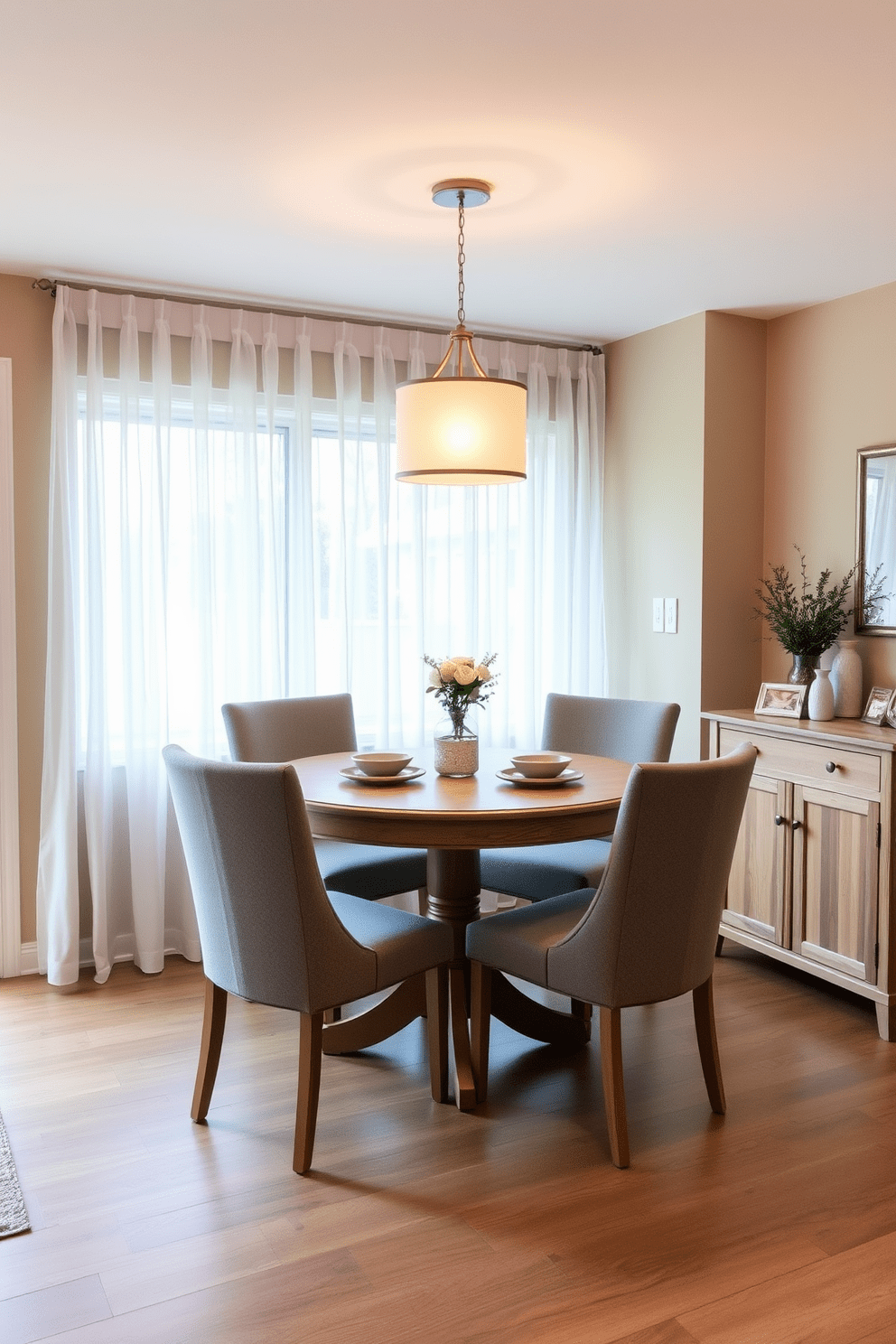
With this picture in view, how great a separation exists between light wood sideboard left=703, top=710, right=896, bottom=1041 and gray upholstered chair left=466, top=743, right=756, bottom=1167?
34.3 inches

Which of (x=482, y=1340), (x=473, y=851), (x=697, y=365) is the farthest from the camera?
(x=697, y=365)

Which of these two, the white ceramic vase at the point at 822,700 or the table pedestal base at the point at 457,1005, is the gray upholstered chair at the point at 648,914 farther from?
the white ceramic vase at the point at 822,700

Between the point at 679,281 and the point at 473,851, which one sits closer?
the point at 473,851

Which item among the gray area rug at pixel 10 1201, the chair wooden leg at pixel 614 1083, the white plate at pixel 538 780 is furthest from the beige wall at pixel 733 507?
the gray area rug at pixel 10 1201

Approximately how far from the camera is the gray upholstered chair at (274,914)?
93.1 inches

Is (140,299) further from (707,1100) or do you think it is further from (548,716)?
(707,1100)

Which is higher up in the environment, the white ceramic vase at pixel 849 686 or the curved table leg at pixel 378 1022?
the white ceramic vase at pixel 849 686

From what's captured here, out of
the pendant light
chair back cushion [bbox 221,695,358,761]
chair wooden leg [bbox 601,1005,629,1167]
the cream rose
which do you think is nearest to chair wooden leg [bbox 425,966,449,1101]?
chair wooden leg [bbox 601,1005,629,1167]

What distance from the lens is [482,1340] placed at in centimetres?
193

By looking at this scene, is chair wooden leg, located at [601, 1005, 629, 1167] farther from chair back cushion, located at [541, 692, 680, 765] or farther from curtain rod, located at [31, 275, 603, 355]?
curtain rod, located at [31, 275, 603, 355]

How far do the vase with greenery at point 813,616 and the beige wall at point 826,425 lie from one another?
0.07m

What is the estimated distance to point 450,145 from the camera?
2.61 m

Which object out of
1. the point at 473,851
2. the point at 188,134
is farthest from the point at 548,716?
the point at 188,134

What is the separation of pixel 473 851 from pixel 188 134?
2043 mm
